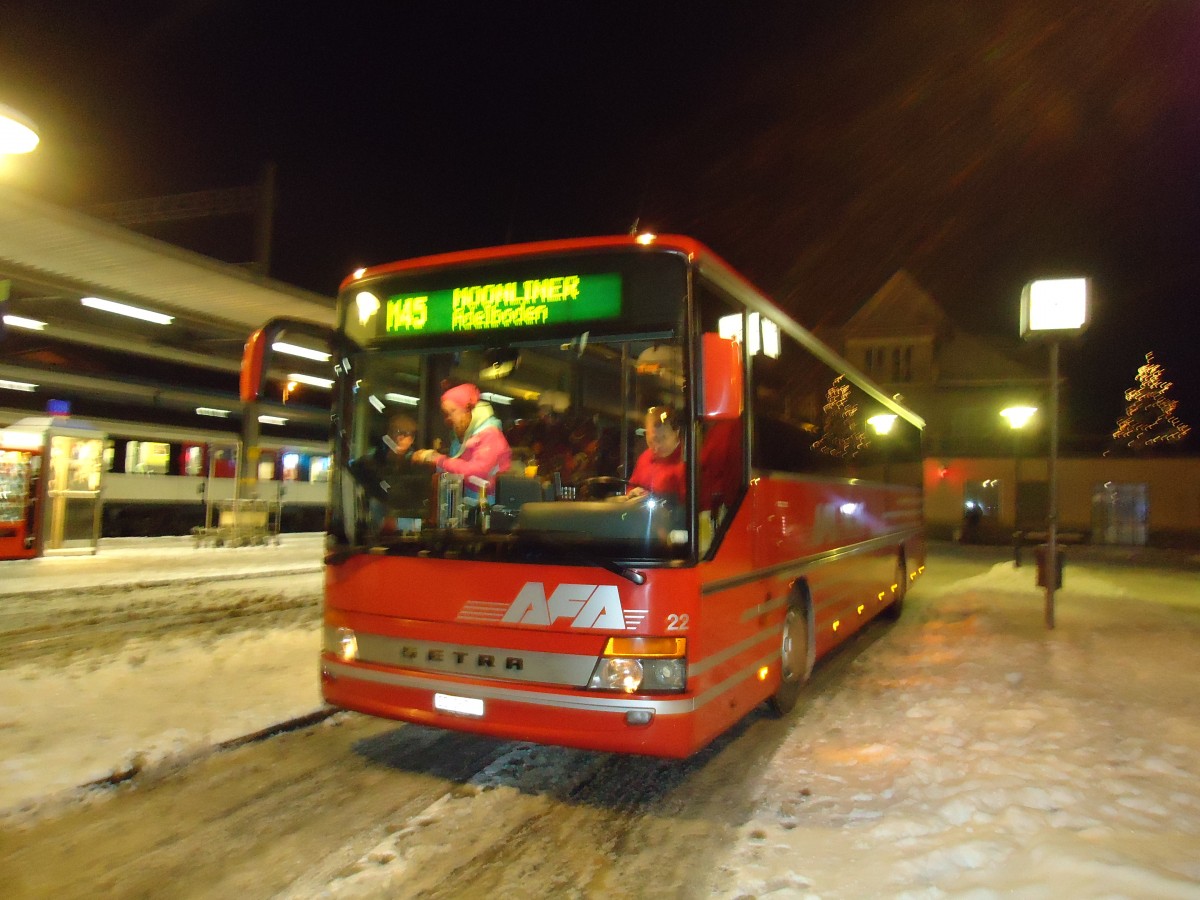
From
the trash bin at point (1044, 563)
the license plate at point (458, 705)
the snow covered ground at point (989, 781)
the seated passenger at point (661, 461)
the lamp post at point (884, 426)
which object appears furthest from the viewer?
the trash bin at point (1044, 563)

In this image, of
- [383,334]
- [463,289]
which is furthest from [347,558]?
[463,289]

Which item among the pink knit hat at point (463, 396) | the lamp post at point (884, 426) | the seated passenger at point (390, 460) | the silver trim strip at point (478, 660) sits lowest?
the silver trim strip at point (478, 660)

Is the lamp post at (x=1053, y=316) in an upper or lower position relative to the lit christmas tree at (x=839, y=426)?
upper

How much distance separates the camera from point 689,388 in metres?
4.39

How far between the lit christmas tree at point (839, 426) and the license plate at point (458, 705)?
3625 mm

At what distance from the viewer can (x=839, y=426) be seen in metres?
7.85

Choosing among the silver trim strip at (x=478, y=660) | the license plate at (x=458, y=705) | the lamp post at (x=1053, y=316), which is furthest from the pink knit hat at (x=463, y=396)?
the lamp post at (x=1053, y=316)

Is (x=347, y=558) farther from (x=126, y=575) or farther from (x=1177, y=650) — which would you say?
(x=126, y=575)

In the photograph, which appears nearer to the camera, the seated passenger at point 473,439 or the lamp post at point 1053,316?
the seated passenger at point 473,439

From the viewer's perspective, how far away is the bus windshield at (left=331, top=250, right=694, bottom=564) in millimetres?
4539

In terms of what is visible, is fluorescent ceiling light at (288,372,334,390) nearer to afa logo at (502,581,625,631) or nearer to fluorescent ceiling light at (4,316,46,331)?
fluorescent ceiling light at (4,316,46,331)

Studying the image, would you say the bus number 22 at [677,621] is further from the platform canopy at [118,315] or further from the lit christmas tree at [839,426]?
the platform canopy at [118,315]

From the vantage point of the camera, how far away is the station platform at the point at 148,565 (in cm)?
1315

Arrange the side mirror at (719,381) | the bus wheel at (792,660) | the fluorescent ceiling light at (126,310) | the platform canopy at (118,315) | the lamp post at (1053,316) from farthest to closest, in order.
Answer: the fluorescent ceiling light at (126,310), the platform canopy at (118,315), the lamp post at (1053,316), the bus wheel at (792,660), the side mirror at (719,381)
